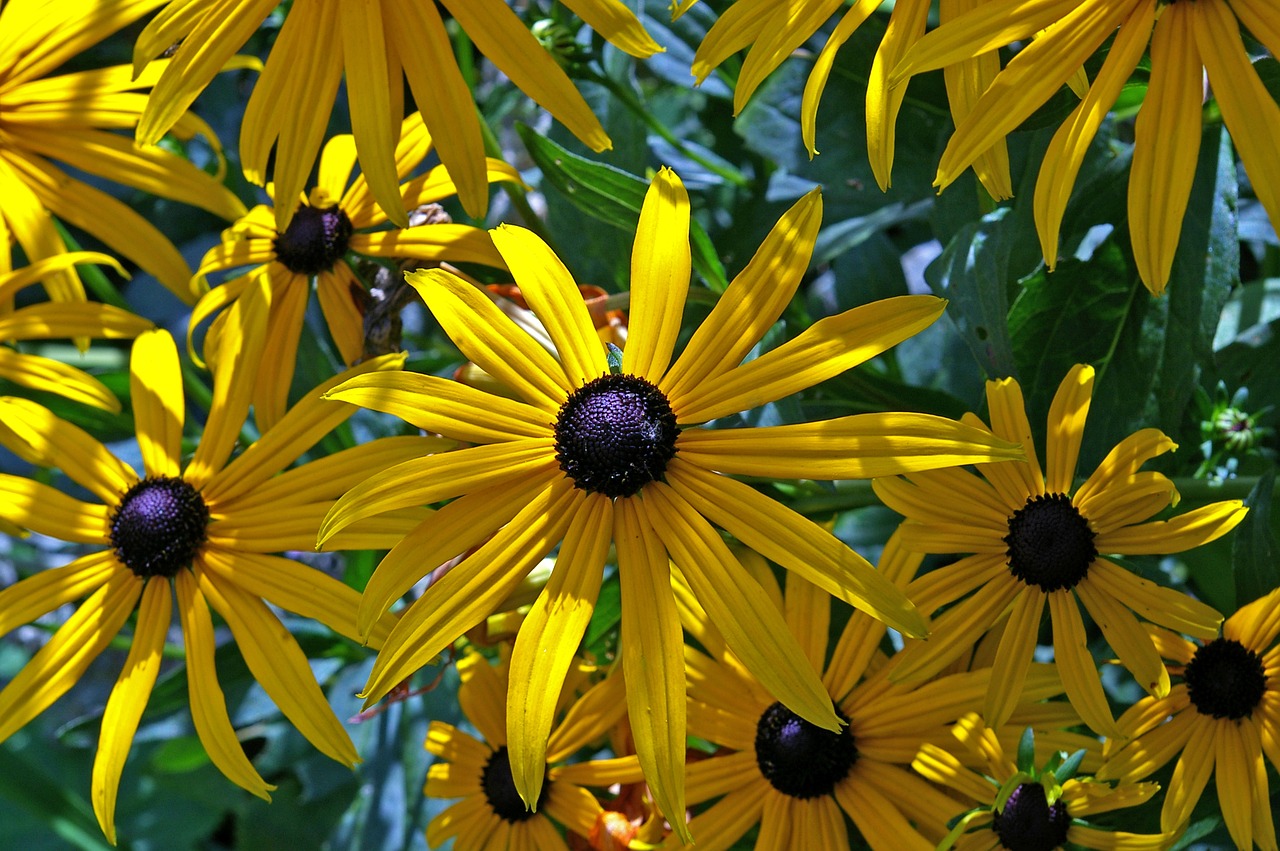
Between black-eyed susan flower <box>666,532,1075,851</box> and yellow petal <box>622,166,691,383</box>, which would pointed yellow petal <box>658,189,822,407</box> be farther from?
black-eyed susan flower <box>666,532,1075,851</box>

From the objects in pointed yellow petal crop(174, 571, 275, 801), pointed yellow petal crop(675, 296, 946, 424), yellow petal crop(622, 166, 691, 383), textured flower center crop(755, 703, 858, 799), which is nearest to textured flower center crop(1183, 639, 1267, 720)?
textured flower center crop(755, 703, 858, 799)

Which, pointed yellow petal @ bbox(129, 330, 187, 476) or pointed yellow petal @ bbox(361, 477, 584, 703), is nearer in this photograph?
pointed yellow petal @ bbox(361, 477, 584, 703)

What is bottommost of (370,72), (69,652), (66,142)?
(69,652)

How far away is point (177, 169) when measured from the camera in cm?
115

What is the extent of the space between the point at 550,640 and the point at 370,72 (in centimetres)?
44

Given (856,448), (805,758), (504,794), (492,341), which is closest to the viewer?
(856,448)

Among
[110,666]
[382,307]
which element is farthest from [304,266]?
[110,666]

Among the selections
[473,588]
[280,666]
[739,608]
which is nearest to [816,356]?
[739,608]

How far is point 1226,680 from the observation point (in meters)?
0.90

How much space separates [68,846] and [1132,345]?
170cm

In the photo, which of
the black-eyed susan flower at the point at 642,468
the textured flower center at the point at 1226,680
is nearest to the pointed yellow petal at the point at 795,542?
the black-eyed susan flower at the point at 642,468

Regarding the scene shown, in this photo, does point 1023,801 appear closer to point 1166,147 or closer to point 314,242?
point 1166,147

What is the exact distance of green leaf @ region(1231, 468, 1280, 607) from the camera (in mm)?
903

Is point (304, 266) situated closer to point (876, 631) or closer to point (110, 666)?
point (876, 631)
